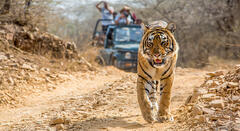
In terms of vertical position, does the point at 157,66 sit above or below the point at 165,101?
above

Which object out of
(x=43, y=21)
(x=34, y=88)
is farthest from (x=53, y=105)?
(x=43, y=21)

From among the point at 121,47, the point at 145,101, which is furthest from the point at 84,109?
the point at 121,47

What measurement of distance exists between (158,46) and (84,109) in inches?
76.4

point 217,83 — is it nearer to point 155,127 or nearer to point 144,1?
point 155,127

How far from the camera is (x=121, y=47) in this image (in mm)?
11578

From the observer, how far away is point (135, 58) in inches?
445

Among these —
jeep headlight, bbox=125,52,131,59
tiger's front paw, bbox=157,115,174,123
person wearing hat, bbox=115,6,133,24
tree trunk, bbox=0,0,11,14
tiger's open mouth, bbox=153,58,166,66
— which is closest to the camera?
tiger's open mouth, bbox=153,58,166,66

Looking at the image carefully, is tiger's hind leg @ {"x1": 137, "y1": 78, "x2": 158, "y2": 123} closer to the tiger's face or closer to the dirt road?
the dirt road

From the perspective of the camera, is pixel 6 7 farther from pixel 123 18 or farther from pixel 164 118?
pixel 164 118

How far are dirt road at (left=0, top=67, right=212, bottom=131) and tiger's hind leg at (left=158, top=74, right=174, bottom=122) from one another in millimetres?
155

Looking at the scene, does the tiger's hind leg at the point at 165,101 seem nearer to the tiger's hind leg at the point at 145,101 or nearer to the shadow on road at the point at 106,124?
the tiger's hind leg at the point at 145,101

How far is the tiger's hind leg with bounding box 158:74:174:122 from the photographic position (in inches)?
165

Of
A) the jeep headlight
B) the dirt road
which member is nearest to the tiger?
the dirt road

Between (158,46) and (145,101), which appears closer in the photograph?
(158,46)
